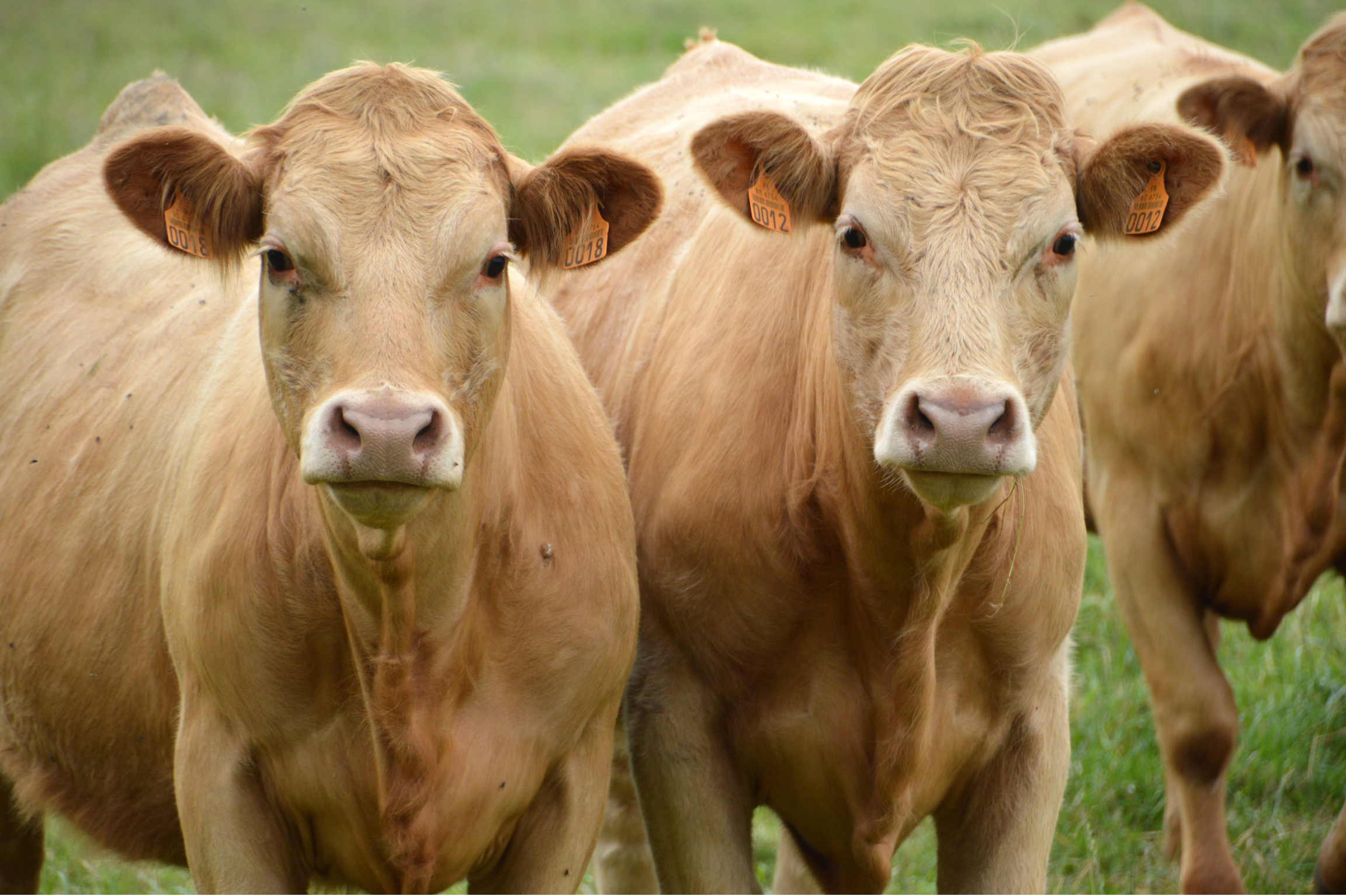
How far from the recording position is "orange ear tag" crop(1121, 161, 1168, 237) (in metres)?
3.76

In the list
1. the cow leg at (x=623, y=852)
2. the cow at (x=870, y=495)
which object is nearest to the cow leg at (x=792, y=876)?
the cow leg at (x=623, y=852)

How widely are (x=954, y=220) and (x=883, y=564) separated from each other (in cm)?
90

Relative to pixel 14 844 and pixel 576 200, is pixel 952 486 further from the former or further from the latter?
pixel 14 844

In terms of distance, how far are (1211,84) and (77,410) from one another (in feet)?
12.4

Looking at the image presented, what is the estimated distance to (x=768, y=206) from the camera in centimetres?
385

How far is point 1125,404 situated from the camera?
5.75 m

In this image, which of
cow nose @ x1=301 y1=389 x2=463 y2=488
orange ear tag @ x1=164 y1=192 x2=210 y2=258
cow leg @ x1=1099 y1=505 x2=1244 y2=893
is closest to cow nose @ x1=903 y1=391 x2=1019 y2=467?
cow nose @ x1=301 y1=389 x2=463 y2=488

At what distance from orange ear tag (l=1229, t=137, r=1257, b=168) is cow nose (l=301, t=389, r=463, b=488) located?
10.6 ft

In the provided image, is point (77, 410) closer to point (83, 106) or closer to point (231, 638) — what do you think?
point (231, 638)

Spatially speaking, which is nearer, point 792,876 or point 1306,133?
point 1306,133

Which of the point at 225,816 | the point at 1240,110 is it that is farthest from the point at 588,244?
the point at 1240,110

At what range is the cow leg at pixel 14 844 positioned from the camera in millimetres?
5137

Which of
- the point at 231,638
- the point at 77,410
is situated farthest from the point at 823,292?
the point at 77,410

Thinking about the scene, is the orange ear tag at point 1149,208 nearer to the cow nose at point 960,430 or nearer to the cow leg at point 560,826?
the cow nose at point 960,430
